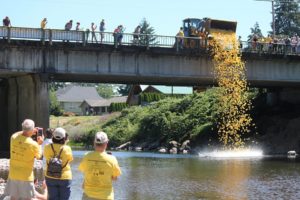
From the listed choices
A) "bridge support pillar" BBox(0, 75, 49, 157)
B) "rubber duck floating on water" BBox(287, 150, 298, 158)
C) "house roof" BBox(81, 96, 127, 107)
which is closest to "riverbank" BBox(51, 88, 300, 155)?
"rubber duck floating on water" BBox(287, 150, 298, 158)

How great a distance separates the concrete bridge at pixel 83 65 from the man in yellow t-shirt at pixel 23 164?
2689cm

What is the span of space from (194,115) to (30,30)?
29.7 metres

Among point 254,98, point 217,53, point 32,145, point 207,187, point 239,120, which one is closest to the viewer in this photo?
point 32,145

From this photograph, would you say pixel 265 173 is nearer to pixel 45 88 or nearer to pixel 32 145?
pixel 45 88

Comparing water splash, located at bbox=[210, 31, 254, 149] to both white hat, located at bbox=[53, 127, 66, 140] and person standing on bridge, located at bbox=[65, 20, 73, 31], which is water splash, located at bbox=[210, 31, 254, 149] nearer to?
person standing on bridge, located at bbox=[65, 20, 73, 31]

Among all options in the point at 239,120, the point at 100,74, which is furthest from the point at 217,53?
the point at 239,120

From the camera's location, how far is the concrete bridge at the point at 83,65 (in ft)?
126

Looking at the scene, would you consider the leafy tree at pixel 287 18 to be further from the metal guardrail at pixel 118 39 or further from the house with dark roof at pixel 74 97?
the metal guardrail at pixel 118 39

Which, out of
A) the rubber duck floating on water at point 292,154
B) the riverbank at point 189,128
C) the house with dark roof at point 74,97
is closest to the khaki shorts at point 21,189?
the rubber duck floating on water at point 292,154

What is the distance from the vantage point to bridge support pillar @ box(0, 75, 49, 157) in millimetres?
38906

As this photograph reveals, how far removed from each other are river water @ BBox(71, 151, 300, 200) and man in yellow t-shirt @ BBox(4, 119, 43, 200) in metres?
9.35

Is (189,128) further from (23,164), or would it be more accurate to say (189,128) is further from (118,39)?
(23,164)

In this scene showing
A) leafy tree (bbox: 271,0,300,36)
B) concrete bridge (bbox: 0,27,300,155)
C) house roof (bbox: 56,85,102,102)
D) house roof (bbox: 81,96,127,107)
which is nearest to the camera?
concrete bridge (bbox: 0,27,300,155)

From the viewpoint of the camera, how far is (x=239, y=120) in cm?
5578
